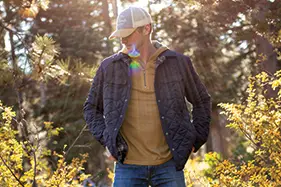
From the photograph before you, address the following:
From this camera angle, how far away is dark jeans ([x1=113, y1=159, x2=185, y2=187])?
11.0ft

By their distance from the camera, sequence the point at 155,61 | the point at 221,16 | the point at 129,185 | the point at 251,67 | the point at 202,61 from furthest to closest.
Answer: the point at 202,61 < the point at 251,67 < the point at 221,16 < the point at 155,61 < the point at 129,185

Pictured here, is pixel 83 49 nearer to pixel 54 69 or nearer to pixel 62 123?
pixel 62 123

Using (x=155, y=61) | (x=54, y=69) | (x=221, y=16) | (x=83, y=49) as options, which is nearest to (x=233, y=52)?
(x=83, y=49)

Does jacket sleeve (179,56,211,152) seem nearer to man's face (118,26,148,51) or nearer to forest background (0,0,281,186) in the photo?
man's face (118,26,148,51)

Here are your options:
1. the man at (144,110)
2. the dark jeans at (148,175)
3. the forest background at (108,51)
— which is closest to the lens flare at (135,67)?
the man at (144,110)

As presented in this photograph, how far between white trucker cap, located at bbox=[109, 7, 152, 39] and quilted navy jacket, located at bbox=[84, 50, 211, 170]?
0.18 m

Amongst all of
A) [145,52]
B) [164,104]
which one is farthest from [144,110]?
[145,52]

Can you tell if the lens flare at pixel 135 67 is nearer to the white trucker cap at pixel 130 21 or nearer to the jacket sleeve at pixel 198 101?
the white trucker cap at pixel 130 21

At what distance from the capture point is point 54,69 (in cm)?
762

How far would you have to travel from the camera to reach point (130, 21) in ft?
11.4

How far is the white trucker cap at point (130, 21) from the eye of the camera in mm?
3459

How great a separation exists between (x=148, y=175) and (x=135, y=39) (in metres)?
0.80

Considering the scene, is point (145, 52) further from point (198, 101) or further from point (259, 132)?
point (259, 132)

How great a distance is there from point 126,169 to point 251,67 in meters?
13.6
